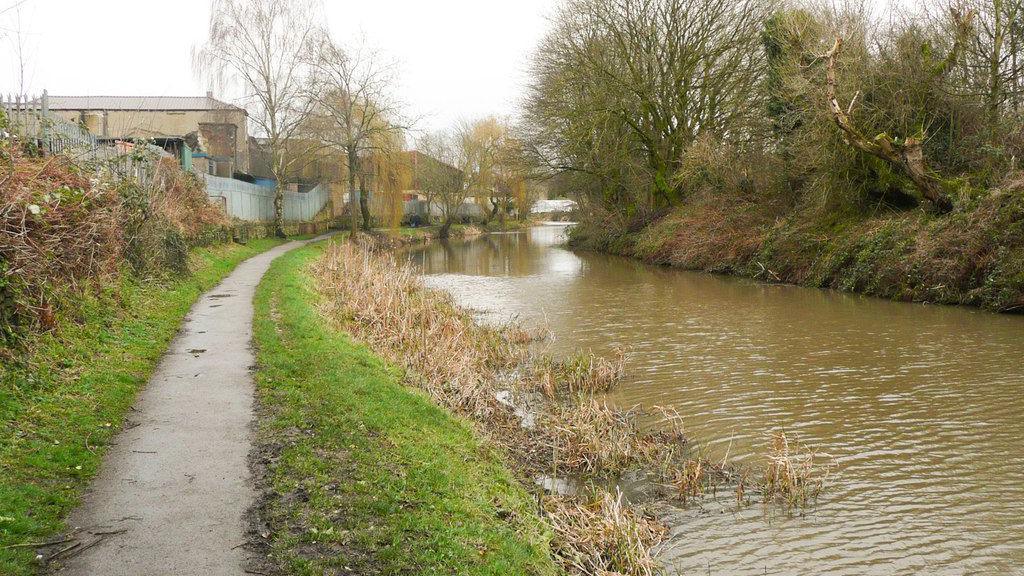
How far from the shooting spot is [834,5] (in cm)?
2178

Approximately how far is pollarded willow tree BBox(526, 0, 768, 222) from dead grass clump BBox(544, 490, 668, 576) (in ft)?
83.1

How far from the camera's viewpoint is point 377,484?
5.78m

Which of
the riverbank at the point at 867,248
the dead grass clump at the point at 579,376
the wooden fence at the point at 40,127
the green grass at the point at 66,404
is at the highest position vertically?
the wooden fence at the point at 40,127

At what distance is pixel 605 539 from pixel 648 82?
2821 centimetres

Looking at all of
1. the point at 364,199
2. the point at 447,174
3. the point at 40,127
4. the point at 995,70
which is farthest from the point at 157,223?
the point at 447,174

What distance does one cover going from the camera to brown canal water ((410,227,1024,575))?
5.81 metres

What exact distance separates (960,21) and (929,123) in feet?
8.47

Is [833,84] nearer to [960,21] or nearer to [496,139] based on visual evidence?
[960,21]

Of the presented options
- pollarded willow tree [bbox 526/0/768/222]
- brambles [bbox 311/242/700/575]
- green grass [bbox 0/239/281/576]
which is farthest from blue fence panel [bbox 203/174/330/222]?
green grass [bbox 0/239/281/576]

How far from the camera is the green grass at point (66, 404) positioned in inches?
191

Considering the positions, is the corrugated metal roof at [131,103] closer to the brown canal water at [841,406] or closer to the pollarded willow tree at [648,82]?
the pollarded willow tree at [648,82]

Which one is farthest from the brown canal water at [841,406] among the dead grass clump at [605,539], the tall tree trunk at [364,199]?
the tall tree trunk at [364,199]

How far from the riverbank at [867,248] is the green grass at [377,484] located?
46.3 ft

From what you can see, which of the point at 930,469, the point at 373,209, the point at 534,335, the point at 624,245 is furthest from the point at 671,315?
the point at 373,209
